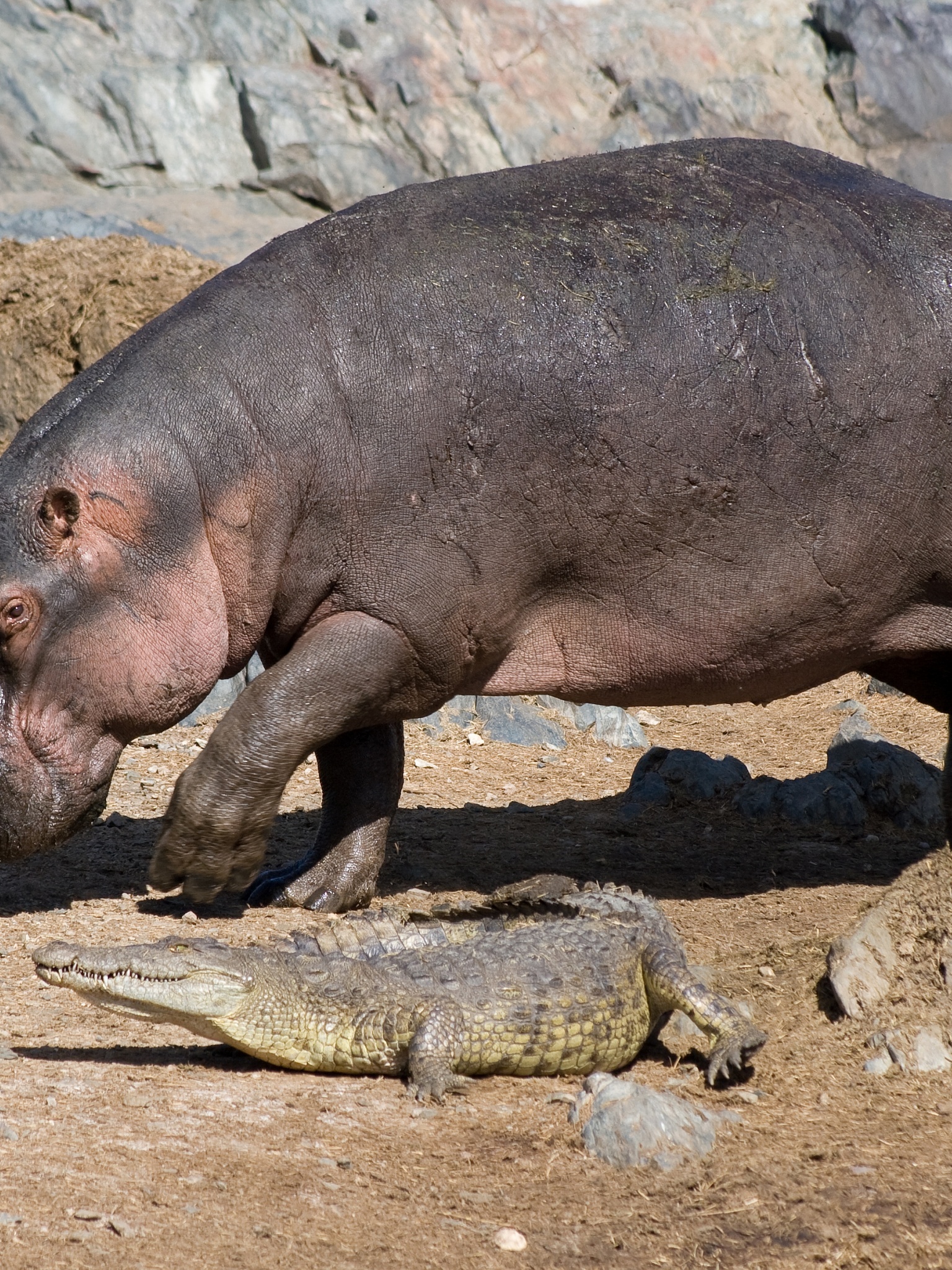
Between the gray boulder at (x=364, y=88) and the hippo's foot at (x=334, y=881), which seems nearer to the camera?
the hippo's foot at (x=334, y=881)

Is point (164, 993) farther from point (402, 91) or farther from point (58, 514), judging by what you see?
point (402, 91)

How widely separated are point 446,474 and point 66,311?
7.73m

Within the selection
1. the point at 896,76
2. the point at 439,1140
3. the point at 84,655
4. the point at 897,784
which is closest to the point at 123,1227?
the point at 439,1140

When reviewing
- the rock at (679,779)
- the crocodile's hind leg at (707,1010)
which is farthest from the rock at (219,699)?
the crocodile's hind leg at (707,1010)

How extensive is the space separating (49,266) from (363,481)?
8181 millimetres

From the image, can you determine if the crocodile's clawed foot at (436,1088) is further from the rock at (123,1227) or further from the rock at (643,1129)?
the rock at (123,1227)

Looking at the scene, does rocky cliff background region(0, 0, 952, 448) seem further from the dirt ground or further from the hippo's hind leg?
the dirt ground

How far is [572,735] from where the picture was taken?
31.8 feet

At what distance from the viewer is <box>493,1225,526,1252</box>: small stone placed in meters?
3.42

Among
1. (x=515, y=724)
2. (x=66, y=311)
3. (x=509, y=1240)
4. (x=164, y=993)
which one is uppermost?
(x=509, y=1240)

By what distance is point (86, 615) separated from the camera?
5258 mm

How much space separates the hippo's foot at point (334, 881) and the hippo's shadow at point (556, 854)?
0.17 meters

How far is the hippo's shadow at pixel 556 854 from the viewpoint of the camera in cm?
648

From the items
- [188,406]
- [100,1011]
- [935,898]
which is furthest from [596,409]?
[100,1011]
